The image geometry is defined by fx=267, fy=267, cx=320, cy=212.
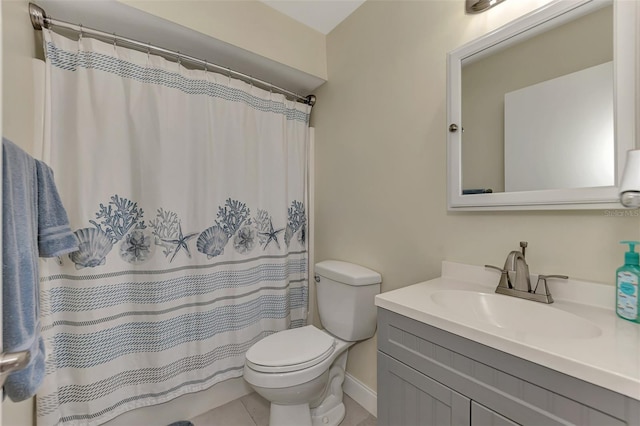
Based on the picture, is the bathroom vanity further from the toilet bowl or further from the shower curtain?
the shower curtain

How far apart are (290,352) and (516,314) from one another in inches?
38.0

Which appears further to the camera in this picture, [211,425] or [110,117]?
[211,425]

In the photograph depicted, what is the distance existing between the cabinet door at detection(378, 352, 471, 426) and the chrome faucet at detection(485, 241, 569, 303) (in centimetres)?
42

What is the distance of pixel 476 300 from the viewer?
992 mm

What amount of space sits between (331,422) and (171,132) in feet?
5.89

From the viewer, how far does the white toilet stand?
1221mm

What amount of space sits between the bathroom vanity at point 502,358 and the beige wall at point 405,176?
0.45 feet

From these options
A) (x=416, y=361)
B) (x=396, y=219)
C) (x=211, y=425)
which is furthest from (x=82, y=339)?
(x=396, y=219)

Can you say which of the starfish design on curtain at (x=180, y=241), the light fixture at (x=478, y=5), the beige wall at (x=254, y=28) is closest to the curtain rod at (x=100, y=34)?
the beige wall at (x=254, y=28)

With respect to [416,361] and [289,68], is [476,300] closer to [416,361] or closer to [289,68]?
[416,361]

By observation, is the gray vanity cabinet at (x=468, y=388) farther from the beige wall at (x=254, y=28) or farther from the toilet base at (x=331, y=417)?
the beige wall at (x=254, y=28)

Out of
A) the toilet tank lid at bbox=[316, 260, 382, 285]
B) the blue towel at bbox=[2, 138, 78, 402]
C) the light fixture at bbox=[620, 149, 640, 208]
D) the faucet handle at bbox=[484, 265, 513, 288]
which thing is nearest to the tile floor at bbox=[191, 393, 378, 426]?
the toilet tank lid at bbox=[316, 260, 382, 285]

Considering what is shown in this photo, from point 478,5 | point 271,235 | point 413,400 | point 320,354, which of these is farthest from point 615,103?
point 271,235

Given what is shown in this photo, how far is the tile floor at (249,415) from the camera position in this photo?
1495 millimetres
